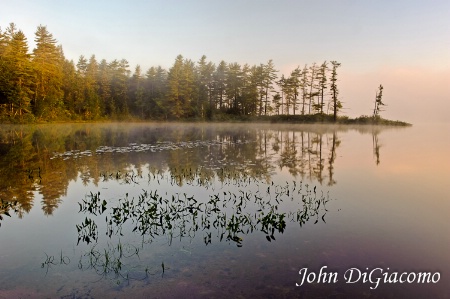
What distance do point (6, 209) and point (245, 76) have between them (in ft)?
268

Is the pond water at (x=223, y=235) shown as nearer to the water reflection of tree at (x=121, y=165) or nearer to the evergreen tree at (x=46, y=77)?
Result: the water reflection of tree at (x=121, y=165)

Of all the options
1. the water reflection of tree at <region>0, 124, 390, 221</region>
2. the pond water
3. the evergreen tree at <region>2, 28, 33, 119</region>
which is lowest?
the pond water

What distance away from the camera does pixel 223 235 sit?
8.71 meters

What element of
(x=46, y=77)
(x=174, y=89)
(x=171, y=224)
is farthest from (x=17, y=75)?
(x=171, y=224)

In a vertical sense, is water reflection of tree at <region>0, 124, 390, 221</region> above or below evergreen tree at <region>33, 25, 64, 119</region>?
below

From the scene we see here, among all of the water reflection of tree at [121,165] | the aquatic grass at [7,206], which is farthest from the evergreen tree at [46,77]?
the aquatic grass at [7,206]

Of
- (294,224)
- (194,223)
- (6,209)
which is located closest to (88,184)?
(6,209)

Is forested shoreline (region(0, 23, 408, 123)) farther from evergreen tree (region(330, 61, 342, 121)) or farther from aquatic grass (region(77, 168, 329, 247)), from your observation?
aquatic grass (region(77, 168, 329, 247))

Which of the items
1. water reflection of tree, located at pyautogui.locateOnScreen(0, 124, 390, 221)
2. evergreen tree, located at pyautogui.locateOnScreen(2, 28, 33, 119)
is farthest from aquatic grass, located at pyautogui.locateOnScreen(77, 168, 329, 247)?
evergreen tree, located at pyautogui.locateOnScreen(2, 28, 33, 119)

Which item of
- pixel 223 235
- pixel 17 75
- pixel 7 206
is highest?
pixel 17 75

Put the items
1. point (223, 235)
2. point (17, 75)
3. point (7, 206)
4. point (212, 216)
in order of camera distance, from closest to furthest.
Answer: point (223, 235)
point (212, 216)
point (7, 206)
point (17, 75)

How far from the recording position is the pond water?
20.1 ft

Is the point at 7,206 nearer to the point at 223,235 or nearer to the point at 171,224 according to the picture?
the point at 171,224

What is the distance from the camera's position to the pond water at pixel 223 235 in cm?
614
